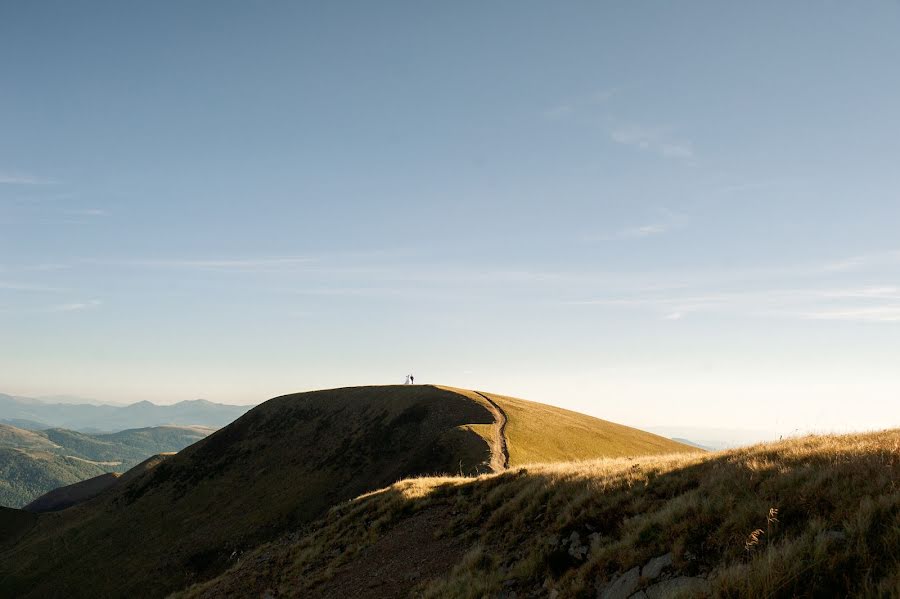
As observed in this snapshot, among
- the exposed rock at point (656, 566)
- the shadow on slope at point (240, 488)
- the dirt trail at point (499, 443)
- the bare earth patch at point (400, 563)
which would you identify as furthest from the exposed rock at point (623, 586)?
the shadow on slope at point (240, 488)

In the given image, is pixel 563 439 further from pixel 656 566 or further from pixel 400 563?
pixel 656 566

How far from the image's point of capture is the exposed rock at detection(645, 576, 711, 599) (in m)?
7.93

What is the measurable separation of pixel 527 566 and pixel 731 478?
5806 mm

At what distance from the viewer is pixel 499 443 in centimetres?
5300

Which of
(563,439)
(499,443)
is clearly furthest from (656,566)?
(563,439)

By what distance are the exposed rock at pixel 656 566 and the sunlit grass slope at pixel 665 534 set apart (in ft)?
0.09

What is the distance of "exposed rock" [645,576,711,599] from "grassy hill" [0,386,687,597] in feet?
116

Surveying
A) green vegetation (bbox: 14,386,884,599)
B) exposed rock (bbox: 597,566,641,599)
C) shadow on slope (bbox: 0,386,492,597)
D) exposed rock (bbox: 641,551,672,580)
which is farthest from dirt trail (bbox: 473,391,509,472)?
exposed rock (bbox: 641,551,672,580)

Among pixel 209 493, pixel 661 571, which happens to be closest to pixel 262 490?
pixel 209 493

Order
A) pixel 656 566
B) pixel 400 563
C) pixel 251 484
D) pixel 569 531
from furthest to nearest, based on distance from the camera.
A: 1. pixel 251 484
2. pixel 400 563
3. pixel 569 531
4. pixel 656 566

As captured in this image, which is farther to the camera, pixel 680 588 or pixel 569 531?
pixel 569 531

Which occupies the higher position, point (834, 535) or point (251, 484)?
point (834, 535)

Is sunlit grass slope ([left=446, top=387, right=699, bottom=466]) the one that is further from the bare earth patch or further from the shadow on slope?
the bare earth patch

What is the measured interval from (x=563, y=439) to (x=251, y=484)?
45283 millimetres
